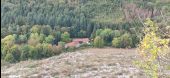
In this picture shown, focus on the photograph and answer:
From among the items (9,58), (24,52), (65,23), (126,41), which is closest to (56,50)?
(24,52)

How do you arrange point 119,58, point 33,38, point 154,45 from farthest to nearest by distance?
point 33,38 < point 119,58 < point 154,45

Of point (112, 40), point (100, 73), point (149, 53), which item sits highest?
point (149, 53)

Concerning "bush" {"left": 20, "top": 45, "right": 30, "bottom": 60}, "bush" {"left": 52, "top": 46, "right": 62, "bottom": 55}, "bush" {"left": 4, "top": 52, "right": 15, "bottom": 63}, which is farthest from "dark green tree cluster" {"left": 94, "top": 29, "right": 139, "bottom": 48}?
"bush" {"left": 4, "top": 52, "right": 15, "bottom": 63}

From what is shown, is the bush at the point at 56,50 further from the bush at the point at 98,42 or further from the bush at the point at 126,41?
the bush at the point at 126,41

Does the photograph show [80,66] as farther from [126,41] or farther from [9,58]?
[126,41]

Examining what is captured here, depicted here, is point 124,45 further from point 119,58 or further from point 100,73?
point 100,73

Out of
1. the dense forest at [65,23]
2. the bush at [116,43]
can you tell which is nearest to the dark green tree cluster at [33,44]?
the dense forest at [65,23]

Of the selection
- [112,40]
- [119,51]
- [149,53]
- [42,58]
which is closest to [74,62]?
[42,58]
